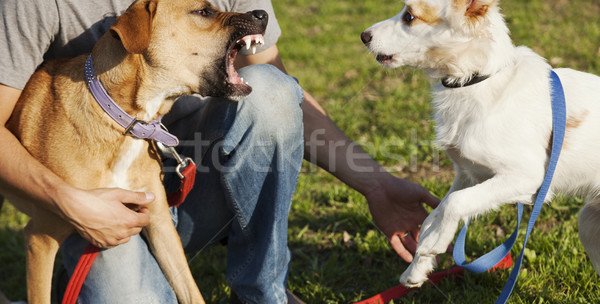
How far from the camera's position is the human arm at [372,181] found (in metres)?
3.07

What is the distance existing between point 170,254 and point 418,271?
4.05 ft

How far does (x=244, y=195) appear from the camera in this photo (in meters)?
2.78

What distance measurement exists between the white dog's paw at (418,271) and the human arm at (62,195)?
1.31m

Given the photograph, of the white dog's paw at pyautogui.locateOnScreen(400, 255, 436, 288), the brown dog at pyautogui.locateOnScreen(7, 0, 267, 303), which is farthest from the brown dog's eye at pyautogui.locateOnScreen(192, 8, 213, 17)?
the white dog's paw at pyautogui.locateOnScreen(400, 255, 436, 288)

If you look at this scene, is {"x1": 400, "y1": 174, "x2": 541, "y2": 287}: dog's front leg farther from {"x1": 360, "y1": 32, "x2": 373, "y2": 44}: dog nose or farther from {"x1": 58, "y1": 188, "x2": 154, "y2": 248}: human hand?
{"x1": 58, "y1": 188, "x2": 154, "y2": 248}: human hand

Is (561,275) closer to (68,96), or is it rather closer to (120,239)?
(120,239)

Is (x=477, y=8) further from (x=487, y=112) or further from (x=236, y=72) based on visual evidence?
(x=236, y=72)

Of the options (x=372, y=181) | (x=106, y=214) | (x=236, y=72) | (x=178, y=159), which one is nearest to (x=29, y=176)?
(x=106, y=214)

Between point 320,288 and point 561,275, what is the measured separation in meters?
1.29

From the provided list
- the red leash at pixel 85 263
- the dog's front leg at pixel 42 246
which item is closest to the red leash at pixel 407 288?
the red leash at pixel 85 263

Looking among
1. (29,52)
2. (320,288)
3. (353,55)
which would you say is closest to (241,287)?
(320,288)

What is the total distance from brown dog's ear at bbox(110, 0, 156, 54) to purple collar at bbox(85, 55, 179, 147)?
0.80 feet

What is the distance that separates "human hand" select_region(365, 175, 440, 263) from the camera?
3.05 m

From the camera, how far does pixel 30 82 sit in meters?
2.62
